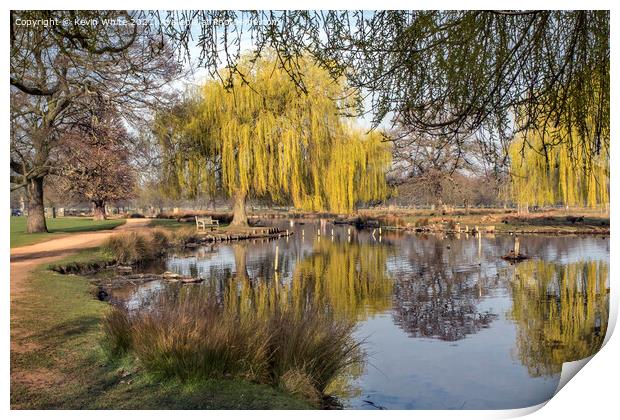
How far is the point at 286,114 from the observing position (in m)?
5.19

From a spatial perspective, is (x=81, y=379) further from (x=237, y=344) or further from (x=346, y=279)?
(x=346, y=279)

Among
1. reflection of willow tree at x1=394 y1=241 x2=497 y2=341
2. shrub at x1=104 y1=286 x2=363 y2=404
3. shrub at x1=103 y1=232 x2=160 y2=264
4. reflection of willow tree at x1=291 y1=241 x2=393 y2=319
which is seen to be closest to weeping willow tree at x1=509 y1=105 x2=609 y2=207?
reflection of willow tree at x1=394 y1=241 x2=497 y2=341

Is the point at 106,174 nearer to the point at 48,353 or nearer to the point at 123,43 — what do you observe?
the point at 123,43

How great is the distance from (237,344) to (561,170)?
9.60ft

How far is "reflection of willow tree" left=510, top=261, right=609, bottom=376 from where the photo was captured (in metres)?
3.96

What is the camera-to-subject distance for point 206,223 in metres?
5.01

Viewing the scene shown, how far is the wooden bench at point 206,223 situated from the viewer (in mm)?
4867

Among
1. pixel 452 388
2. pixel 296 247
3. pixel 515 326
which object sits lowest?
pixel 452 388

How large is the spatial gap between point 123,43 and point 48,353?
216 cm

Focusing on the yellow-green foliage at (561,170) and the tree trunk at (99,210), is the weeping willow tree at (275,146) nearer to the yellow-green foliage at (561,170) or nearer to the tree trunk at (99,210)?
the tree trunk at (99,210)

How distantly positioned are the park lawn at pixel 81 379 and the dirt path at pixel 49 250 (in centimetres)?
8

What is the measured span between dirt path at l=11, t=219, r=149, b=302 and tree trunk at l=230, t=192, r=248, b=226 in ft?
2.98

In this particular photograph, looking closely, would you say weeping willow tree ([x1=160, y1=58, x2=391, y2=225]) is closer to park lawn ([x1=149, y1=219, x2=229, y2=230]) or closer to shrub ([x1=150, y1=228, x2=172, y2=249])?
park lawn ([x1=149, y1=219, x2=229, y2=230])

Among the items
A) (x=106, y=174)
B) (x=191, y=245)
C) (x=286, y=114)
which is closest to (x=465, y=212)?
(x=286, y=114)
